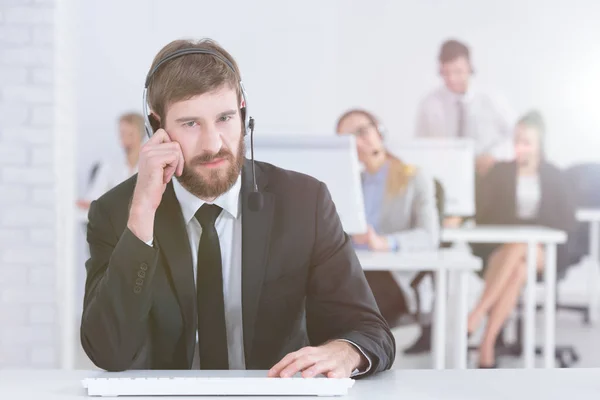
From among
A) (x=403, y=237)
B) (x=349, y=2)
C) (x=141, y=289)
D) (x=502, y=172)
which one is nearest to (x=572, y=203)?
(x=502, y=172)

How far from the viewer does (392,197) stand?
11.1 ft

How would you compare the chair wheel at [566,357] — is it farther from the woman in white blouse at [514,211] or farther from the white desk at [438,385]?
the white desk at [438,385]

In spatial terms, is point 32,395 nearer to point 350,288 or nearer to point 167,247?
point 167,247

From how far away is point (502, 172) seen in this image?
179 inches

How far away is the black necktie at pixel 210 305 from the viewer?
130 cm

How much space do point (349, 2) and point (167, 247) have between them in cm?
476

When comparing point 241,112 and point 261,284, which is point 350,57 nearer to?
point 241,112

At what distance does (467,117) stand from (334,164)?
3.16 meters

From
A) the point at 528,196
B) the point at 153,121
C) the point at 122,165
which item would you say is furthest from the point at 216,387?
the point at 528,196

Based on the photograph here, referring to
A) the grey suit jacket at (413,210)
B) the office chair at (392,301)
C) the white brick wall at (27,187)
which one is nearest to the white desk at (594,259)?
the grey suit jacket at (413,210)

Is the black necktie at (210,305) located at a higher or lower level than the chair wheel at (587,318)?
higher

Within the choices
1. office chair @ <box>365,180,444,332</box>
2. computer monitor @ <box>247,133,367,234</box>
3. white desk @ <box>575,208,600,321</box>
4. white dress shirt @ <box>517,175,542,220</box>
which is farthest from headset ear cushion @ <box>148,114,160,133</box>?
white desk @ <box>575,208,600,321</box>

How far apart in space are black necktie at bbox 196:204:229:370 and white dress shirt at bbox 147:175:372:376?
0.01 m

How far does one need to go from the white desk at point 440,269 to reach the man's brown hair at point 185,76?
57.2 inches
